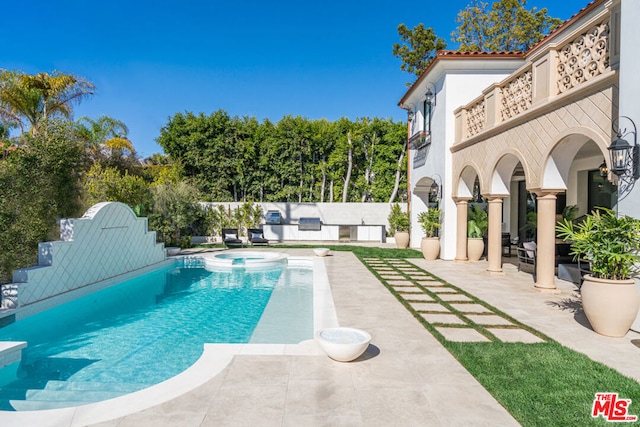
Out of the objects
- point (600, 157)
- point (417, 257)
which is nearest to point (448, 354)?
point (417, 257)

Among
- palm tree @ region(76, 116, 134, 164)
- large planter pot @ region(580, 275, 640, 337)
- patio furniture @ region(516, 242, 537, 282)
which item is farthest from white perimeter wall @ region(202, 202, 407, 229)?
large planter pot @ region(580, 275, 640, 337)

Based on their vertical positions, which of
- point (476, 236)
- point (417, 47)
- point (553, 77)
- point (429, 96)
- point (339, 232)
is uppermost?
point (417, 47)

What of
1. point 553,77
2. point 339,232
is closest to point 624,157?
point 553,77

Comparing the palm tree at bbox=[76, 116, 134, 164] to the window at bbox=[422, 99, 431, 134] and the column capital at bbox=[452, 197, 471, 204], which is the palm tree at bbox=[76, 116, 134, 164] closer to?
the window at bbox=[422, 99, 431, 134]

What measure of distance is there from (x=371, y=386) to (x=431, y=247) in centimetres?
946

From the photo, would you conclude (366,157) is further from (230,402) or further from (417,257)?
(230,402)

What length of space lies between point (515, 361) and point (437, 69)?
1074cm

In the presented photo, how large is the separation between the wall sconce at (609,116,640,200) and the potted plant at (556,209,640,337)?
21.5 inches

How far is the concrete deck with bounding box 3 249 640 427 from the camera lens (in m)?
3.03

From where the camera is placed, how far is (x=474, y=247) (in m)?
12.0

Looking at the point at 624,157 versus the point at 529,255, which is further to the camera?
the point at 529,255

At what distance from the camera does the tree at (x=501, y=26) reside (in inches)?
872

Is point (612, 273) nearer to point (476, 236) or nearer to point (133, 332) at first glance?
A: point (476, 236)

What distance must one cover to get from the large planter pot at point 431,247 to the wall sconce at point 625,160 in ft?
23.5
